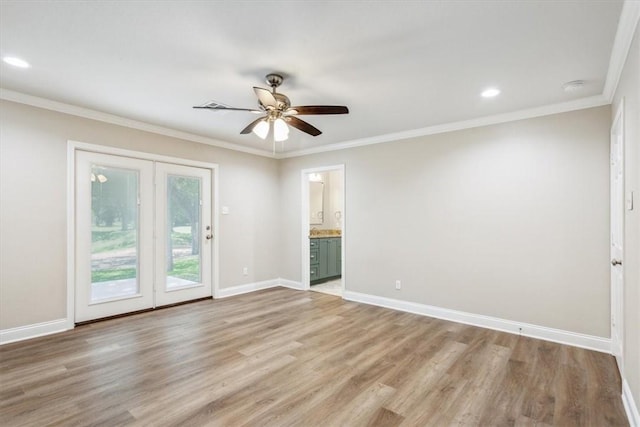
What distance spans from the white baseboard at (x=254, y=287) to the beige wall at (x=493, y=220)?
53.4 inches

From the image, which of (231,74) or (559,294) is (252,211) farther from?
(559,294)

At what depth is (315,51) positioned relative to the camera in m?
2.42

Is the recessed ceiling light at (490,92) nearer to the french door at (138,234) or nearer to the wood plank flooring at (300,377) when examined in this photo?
the wood plank flooring at (300,377)

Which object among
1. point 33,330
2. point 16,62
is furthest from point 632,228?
point 33,330

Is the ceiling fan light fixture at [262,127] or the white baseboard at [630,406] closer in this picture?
the white baseboard at [630,406]

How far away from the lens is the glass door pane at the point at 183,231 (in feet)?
15.3

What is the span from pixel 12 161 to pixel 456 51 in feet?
14.3

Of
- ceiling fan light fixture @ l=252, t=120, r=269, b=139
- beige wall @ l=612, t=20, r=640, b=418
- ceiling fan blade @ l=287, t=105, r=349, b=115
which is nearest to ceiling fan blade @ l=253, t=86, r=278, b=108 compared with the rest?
ceiling fan blade @ l=287, t=105, r=349, b=115

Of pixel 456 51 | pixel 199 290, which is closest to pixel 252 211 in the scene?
pixel 199 290

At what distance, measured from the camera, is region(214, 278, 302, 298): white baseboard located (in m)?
5.25

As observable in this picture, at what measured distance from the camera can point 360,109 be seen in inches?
144

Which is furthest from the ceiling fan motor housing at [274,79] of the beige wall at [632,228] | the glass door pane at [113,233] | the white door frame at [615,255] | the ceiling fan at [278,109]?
the white door frame at [615,255]

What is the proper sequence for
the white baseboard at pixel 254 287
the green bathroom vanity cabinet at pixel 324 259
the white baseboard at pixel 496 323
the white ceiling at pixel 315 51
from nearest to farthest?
1. the white ceiling at pixel 315 51
2. the white baseboard at pixel 496 323
3. the white baseboard at pixel 254 287
4. the green bathroom vanity cabinet at pixel 324 259

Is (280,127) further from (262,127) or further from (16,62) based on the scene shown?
(16,62)
